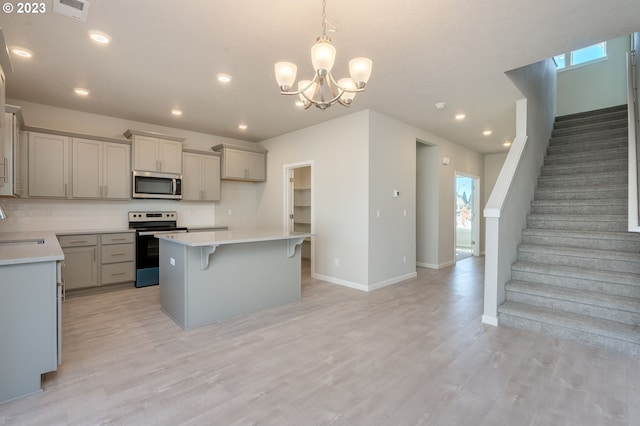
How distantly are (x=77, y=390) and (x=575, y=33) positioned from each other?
4570 millimetres

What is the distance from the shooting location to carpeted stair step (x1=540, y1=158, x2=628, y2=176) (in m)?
4.02

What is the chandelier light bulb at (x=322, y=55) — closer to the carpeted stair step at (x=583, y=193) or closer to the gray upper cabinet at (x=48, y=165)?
the carpeted stair step at (x=583, y=193)

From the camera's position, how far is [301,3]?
6.91 ft

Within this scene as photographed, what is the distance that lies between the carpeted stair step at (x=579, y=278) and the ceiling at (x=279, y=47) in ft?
6.98

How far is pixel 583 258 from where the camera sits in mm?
3289

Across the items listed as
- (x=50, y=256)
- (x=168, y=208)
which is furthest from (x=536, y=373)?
(x=168, y=208)

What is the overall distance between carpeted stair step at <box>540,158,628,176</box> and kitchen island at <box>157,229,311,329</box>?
3.92 meters

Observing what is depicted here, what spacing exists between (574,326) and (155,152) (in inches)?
225

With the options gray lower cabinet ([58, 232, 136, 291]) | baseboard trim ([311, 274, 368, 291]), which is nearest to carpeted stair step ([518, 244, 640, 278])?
baseboard trim ([311, 274, 368, 291])

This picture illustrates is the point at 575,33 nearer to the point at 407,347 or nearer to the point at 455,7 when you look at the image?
the point at 455,7

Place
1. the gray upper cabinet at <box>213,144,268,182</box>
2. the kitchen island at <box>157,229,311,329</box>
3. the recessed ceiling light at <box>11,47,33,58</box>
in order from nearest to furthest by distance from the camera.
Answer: the recessed ceiling light at <box>11,47,33,58</box> < the kitchen island at <box>157,229,311,329</box> < the gray upper cabinet at <box>213,144,268,182</box>

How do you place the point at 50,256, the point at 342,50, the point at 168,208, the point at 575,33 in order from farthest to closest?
1. the point at 168,208
2. the point at 342,50
3. the point at 575,33
4. the point at 50,256

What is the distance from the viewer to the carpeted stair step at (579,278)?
2.92 m

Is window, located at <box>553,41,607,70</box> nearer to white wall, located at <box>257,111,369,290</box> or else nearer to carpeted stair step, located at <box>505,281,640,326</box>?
white wall, located at <box>257,111,369,290</box>
